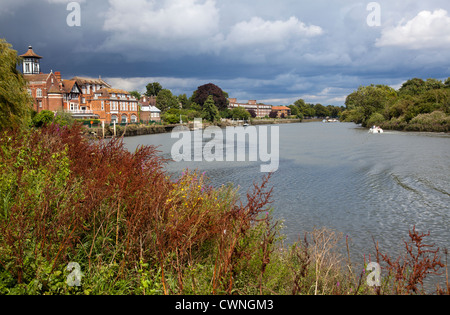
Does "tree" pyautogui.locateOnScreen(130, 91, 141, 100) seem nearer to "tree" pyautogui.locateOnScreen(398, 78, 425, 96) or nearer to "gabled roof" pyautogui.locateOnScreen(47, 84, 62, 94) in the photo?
"gabled roof" pyautogui.locateOnScreen(47, 84, 62, 94)

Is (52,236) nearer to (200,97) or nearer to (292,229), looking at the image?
(292,229)

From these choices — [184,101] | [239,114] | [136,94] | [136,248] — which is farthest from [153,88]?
[136,248]

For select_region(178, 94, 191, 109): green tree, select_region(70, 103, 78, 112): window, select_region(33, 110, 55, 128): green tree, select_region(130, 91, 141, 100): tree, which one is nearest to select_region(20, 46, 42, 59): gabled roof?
select_region(70, 103, 78, 112): window

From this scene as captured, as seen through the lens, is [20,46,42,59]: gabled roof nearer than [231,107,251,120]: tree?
Yes

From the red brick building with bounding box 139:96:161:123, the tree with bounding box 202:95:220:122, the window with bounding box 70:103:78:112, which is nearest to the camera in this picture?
the window with bounding box 70:103:78:112

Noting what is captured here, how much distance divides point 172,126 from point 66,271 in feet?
304

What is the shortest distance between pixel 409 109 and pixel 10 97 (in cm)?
7868

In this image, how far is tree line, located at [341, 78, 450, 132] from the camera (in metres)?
68.0

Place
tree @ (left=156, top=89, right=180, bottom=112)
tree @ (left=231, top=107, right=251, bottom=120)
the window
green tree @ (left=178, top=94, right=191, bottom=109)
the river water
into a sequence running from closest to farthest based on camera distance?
the river water, the window, tree @ (left=156, top=89, right=180, bottom=112), tree @ (left=231, top=107, right=251, bottom=120), green tree @ (left=178, top=94, right=191, bottom=109)

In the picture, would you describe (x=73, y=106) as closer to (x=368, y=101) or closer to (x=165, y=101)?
(x=165, y=101)

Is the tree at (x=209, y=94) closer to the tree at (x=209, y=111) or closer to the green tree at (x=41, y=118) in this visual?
the tree at (x=209, y=111)

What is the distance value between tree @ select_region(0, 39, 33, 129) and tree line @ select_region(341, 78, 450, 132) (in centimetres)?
6411

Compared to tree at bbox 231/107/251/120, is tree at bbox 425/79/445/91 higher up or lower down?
higher up
